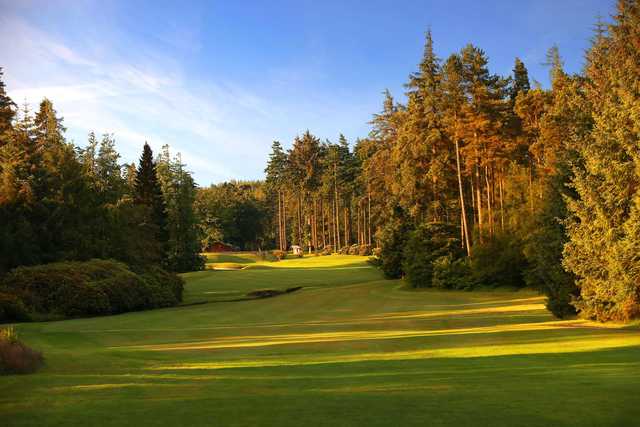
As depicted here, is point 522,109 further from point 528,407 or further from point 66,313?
point 528,407

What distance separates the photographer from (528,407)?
7402mm

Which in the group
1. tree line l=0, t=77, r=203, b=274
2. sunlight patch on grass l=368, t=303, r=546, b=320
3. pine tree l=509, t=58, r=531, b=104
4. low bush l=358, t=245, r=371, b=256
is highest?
pine tree l=509, t=58, r=531, b=104

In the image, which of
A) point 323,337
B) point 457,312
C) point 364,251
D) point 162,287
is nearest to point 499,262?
point 457,312

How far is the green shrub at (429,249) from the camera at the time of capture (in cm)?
4459

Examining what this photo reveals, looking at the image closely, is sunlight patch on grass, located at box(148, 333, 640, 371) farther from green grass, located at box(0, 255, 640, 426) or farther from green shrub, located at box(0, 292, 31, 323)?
green shrub, located at box(0, 292, 31, 323)

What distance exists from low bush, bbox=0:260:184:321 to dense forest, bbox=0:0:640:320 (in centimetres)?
508

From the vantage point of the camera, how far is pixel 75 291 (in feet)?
96.0

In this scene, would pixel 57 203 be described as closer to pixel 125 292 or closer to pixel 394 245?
pixel 125 292

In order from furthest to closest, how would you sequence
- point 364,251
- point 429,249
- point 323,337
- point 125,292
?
point 364,251 < point 429,249 < point 125,292 < point 323,337

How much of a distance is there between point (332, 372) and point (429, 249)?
3507cm

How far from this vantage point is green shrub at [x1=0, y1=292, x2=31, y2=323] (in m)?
25.2

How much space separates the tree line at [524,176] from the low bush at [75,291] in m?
22.2

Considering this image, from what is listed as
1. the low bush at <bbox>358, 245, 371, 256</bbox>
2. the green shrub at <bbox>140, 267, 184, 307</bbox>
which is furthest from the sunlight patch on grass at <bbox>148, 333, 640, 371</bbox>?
the low bush at <bbox>358, 245, 371, 256</bbox>

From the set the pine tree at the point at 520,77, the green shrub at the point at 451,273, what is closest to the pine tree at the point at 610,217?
the green shrub at the point at 451,273
